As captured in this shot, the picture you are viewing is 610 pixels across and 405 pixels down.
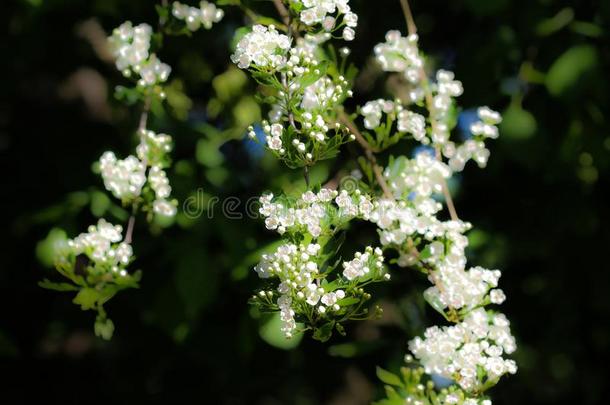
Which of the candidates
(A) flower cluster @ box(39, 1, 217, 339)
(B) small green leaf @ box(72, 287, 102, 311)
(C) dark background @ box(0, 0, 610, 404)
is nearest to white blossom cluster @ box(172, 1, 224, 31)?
(A) flower cluster @ box(39, 1, 217, 339)

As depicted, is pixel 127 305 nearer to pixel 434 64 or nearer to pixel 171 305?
pixel 171 305

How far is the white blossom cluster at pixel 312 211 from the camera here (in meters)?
1.26

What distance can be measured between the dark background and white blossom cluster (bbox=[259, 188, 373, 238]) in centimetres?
37

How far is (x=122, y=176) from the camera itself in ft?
4.98

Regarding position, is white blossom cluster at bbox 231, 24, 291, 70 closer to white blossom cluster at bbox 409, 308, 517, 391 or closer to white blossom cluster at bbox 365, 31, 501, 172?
white blossom cluster at bbox 365, 31, 501, 172

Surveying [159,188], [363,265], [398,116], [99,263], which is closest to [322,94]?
[398,116]

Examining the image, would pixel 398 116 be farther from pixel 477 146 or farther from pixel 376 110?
pixel 477 146

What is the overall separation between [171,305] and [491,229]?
0.80m

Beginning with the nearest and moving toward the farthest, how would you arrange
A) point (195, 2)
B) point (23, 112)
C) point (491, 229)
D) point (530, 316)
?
point (195, 2) → point (491, 229) → point (530, 316) → point (23, 112)

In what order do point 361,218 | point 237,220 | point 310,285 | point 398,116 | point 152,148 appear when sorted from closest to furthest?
point 310,285
point 361,218
point 398,116
point 152,148
point 237,220

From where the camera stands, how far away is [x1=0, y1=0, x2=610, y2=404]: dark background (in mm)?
1816

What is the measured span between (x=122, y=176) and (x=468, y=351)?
72cm

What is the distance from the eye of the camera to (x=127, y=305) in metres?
2.05

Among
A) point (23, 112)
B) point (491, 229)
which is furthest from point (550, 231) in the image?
point (23, 112)
